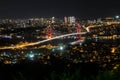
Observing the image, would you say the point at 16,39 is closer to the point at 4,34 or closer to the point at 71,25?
the point at 4,34

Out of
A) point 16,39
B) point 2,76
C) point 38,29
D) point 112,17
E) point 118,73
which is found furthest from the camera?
point 112,17

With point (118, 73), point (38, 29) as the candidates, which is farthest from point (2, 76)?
point (38, 29)

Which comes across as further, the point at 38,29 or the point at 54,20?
the point at 54,20

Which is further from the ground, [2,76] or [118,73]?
[118,73]

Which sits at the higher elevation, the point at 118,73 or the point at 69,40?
the point at 118,73

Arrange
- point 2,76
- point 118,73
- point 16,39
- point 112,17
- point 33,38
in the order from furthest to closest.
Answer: point 112,17, point 33,38, point 16,39, point 2,76, point 118,73

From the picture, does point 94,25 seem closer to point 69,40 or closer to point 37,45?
point 69,40

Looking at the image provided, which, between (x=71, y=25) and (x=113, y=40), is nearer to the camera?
(x=113, y=40)

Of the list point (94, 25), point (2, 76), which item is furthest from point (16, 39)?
point (2, 76)

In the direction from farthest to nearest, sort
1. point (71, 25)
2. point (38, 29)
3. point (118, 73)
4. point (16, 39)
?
1. point (71, 25)
2. point (38, 29)
3. point (16, 39)
4. point (118, 73)
